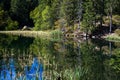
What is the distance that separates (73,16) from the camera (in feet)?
331

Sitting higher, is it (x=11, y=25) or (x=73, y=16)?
(x=73, y=16)

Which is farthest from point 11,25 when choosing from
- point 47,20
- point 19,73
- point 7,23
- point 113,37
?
point 19,73

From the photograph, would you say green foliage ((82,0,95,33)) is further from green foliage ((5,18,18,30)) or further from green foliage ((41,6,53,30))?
green foliage ((5,18,18,30))

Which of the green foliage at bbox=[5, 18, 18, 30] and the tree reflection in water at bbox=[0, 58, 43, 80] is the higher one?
the tree reflection in water at bbox=[0, 58, 43, 80]

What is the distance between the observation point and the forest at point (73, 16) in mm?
90688

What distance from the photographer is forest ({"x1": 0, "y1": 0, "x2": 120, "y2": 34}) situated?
90.7m

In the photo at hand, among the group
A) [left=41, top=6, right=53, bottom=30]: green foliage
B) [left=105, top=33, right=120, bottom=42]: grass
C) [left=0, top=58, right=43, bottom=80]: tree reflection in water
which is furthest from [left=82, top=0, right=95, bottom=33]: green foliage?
[left=0, top=58, right=43, bottom=80]: tree reflection in water

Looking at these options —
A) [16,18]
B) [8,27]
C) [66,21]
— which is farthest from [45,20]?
[16,18]

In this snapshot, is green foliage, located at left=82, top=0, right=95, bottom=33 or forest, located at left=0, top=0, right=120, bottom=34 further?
forest, located at left=0, top=0, right=120, bottom=34

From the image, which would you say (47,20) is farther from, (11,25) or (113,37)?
(113,37)

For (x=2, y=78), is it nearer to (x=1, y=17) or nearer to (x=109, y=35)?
(x=109, y=35)

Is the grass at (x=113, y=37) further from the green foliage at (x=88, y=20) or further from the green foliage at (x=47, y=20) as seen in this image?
the green foliage at (x=47, y=20)

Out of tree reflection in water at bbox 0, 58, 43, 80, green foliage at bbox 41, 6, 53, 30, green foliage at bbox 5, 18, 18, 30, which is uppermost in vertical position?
tree reflection in water at bbox 0, 58, 43, 80

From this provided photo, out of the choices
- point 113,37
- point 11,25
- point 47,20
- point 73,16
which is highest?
point 73,16
